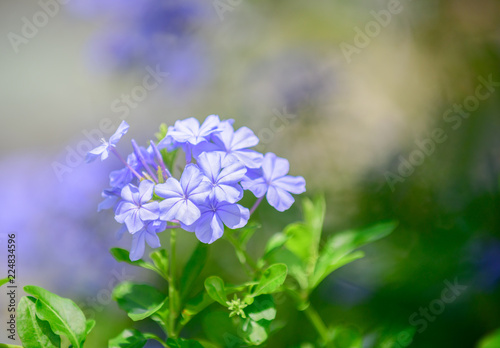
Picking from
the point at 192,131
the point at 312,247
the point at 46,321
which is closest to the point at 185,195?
the point at 192,131

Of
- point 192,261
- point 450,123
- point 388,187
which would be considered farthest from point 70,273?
point 450,123

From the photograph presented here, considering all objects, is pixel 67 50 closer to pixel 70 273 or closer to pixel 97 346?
pixel 70 273

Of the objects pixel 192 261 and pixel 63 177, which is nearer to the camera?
pixel 192 261

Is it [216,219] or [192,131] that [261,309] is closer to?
[216,219]

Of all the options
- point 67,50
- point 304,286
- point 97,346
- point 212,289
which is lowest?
point 97,346

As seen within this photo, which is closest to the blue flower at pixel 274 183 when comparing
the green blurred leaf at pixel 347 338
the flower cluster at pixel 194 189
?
the flower cluster at pixel 194 189

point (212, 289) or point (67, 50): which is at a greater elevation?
point (67, 50)

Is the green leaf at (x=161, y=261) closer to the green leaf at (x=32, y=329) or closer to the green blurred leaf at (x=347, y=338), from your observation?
the green leaf at (x=32, y=329)

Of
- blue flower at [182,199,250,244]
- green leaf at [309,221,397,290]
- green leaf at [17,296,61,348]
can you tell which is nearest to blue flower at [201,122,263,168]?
blue flower at [182,199,250,244]
